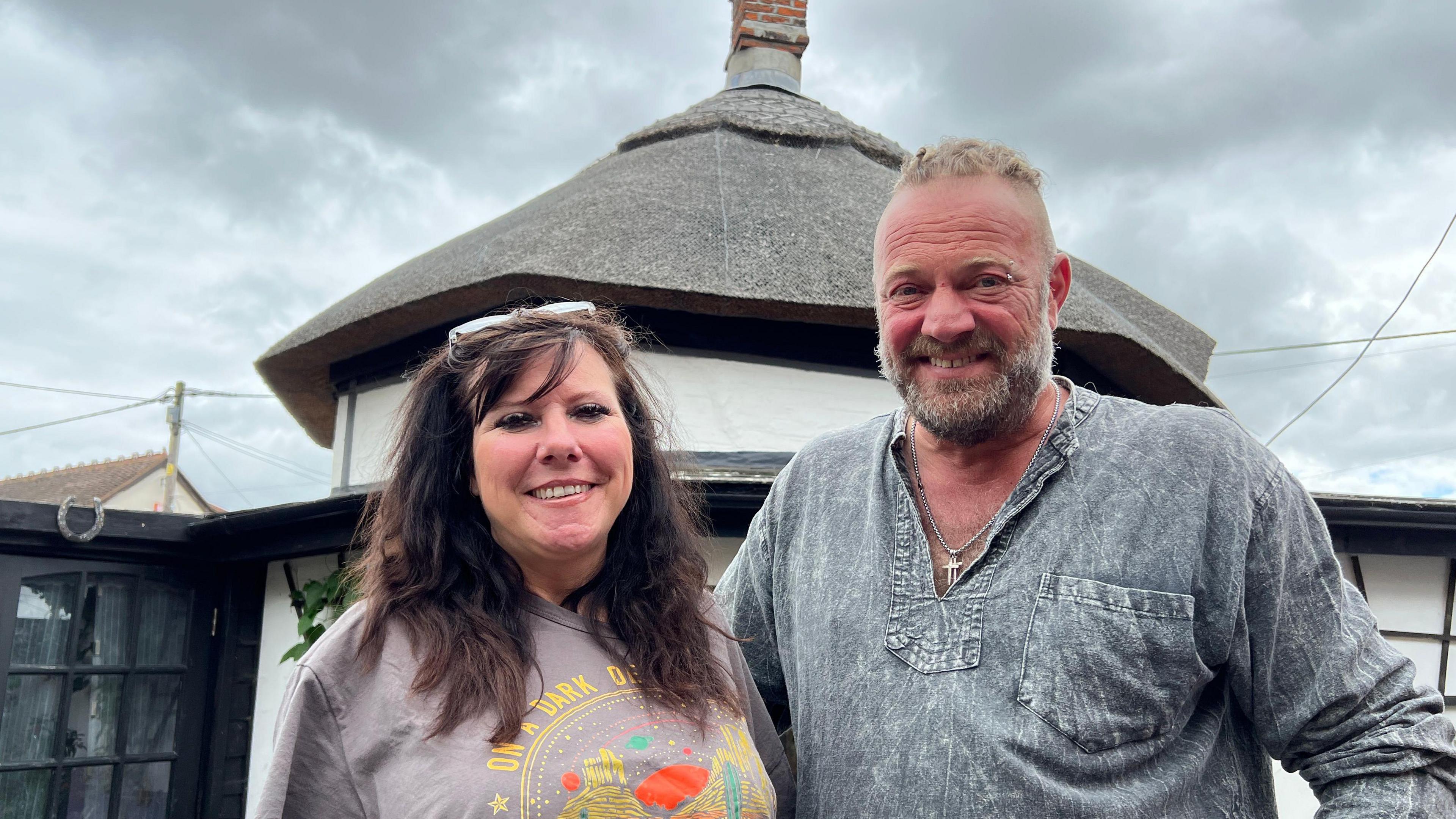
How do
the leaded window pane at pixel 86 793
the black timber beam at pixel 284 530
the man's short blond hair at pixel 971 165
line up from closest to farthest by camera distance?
the man's short blond hair at pixel 971 165 < the black timber beam at pixel 284 530 < the leaded window pane at pixel 86 793

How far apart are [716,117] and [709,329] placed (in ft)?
8.05

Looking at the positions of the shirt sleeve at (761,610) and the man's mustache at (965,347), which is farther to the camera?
the shirt sleeve at (761,610)

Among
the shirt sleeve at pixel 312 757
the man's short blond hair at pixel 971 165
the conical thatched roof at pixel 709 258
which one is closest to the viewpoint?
the shirt sleeve at pixel 312 757

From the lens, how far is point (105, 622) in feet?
17.1

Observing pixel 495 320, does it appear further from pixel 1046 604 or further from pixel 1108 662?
pixel 1108 662

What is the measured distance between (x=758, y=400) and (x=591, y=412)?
324 centimetres

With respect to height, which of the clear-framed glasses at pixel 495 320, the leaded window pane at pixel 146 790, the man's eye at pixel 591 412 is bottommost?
the leaded window pane at pixel 146 790

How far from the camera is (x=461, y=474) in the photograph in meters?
1.69

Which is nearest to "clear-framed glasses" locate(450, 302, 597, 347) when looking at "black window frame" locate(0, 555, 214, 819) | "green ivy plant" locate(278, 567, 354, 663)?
"green ivy plant" locate(278, 567, 354, 663)

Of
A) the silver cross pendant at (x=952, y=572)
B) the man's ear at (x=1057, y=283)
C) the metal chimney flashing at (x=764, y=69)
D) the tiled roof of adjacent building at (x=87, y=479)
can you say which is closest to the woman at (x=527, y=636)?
the silver cross pendant at (x=952, y=572)

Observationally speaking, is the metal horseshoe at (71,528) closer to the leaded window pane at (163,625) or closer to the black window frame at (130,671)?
the black window frame at (130,671)

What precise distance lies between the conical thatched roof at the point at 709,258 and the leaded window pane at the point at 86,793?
2315 millimetres

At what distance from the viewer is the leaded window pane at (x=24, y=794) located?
489cm

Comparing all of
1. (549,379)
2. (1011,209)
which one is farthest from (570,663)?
(1011,209)
